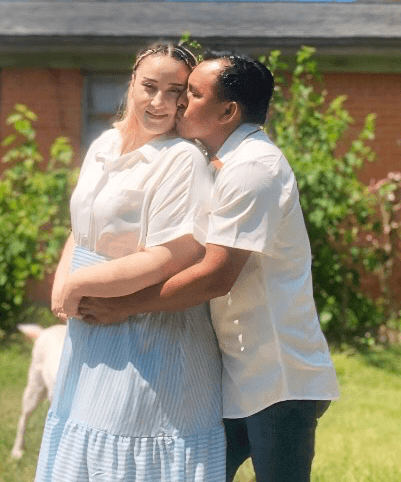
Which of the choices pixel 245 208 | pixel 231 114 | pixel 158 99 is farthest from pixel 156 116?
pixel 245 208

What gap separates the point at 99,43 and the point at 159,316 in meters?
8.17

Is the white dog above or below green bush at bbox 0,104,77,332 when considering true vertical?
below

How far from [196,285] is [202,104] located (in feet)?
1.64

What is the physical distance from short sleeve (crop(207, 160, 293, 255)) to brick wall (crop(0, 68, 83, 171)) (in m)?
8.48

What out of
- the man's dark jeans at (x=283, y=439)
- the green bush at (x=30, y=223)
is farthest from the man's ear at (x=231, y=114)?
the green bush at (x=30, y=223)

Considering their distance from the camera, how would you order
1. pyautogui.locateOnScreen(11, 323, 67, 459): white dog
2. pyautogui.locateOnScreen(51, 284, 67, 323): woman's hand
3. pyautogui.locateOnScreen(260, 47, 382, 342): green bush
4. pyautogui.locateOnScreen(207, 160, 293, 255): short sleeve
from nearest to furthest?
pyautogui.locateOnScreen(207, 160, 293, 255): short sleeve → pyautogui.locateOnScreen(51, 284, 67, 323): woman's hand → pyautogui.locateOnScreen(11, 323, 67, 459): white dog → pyautogui.locateOnScreen(260, 47, 382, 342): green bush

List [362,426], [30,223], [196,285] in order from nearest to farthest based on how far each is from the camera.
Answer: [196,285] < [362,426] < [30,223]

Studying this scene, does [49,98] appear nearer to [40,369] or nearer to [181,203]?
[40,369]

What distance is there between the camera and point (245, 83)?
7.48 feet

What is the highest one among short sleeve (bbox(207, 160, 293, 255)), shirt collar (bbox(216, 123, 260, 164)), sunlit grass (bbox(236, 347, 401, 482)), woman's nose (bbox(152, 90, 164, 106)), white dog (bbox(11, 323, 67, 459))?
woman's nose (bbox(152, 90, 164, 106))

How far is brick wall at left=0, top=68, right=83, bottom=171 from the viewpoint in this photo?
10.5m

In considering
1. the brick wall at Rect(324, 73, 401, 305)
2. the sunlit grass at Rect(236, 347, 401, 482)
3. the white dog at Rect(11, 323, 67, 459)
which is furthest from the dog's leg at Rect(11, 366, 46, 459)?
the brick wall at Rect(324, 73, 401, 305)

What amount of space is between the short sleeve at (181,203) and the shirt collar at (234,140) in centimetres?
9

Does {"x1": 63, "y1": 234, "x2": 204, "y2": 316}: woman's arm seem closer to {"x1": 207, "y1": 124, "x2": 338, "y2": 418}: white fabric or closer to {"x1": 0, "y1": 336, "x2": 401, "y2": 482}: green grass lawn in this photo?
{"x1": 207, "y1": 124, "x2": 338, "y2": 418}: white fabric
